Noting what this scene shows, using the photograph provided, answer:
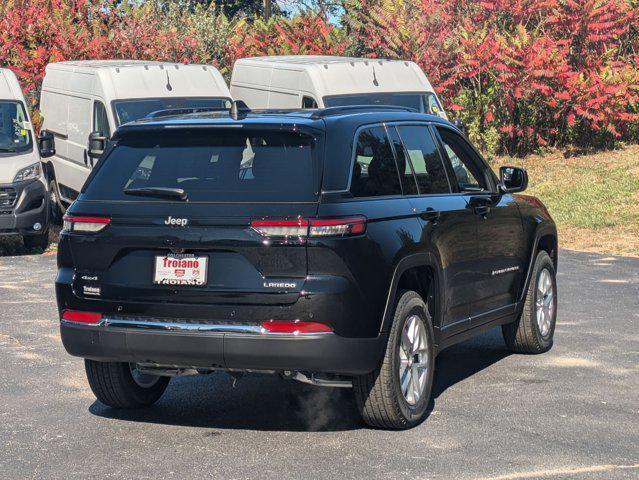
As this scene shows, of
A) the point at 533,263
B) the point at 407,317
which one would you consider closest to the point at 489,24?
the point at 533,263

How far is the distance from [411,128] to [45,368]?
319cm

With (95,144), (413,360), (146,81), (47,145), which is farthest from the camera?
(146,81)

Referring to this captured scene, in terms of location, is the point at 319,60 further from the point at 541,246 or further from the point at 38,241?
the point at 541,246

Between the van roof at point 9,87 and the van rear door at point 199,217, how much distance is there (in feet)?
36.9

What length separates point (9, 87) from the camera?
18.3 metres

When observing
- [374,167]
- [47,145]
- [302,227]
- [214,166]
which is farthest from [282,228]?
[47,145]

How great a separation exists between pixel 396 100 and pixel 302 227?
12.2 m

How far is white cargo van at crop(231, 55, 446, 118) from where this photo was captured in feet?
60.1

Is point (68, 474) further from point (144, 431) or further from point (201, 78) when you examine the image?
point (201, 78)

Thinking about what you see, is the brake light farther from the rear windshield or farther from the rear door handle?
the rear door handle

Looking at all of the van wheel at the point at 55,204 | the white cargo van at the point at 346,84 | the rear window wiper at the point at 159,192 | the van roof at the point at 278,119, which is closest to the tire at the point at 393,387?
the van roof at the point at 278,119

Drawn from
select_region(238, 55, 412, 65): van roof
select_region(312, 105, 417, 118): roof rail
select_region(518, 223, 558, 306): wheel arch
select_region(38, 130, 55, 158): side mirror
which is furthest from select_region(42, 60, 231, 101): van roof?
select_region(312, 105, 417, 118): roof rail

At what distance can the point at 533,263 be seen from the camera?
962 centimetres

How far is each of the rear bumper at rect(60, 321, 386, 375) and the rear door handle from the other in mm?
980
